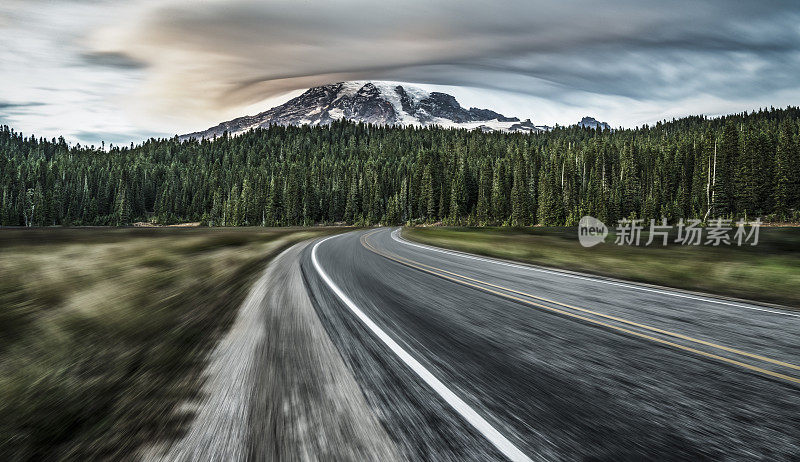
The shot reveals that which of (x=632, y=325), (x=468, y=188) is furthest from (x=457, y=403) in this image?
(x=468, y=188)

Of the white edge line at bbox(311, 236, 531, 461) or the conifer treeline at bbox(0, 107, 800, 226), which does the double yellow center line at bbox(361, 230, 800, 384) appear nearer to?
the white edge line at bbox(311, 236, 531, 461)

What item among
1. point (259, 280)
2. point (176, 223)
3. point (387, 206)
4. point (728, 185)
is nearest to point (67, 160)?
point (176, 223)

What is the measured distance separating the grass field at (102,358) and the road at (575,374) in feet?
6.20

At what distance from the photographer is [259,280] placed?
11570mm

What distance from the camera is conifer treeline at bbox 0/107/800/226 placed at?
275ft

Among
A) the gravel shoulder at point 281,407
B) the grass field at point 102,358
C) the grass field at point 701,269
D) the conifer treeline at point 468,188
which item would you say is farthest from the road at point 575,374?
the conifer treeline at point 468,188

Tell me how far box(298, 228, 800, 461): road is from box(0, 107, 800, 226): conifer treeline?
287 feet

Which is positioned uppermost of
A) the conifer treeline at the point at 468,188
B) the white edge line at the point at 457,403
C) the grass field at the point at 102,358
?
the conifer treeline at the point at 468,188

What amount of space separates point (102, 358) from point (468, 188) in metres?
119

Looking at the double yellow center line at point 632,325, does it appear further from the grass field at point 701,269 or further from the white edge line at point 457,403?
the grass field at point 701,269

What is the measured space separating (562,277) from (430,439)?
964 centimetres

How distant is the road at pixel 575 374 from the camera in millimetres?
2764

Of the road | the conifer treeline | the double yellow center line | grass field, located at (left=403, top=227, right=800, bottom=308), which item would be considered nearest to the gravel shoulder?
the road

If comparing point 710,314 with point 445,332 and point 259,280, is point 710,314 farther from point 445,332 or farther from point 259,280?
point 259,280
